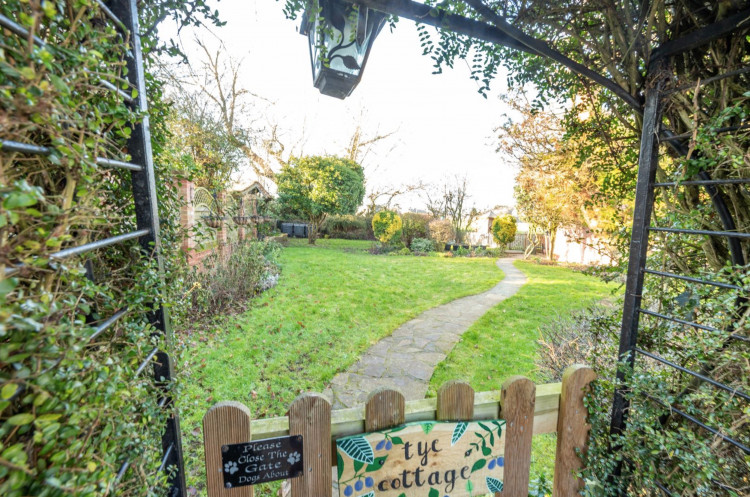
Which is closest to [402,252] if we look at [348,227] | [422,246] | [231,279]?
[422,246]

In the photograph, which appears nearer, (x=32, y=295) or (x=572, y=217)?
(x=32, y=295)

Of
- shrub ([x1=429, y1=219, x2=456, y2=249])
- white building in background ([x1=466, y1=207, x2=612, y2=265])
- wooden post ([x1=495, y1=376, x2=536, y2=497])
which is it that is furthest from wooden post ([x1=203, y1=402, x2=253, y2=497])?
shrub ([x1=429, y1=219, x2=456, y2=249])

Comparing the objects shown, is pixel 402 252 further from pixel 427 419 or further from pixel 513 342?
pixel 427 419

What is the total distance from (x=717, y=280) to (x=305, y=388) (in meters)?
2.72

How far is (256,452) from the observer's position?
98 cm

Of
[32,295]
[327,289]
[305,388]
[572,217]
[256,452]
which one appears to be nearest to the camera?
[32,295]

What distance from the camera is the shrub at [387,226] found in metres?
13.2

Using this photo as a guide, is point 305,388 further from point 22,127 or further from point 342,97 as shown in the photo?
point 22,127

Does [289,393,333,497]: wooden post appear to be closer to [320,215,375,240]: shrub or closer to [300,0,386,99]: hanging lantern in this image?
[300,0,386,99]: hanging lantern

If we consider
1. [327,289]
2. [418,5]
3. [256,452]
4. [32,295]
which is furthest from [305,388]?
[327,289]

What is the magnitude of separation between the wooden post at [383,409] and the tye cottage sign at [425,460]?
0.09 ft

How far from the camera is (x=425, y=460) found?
1107 millimetres

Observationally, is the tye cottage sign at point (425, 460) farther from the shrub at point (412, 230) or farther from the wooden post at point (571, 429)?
the shrub at point (412, 230)

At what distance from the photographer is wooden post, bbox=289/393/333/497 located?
988mm
